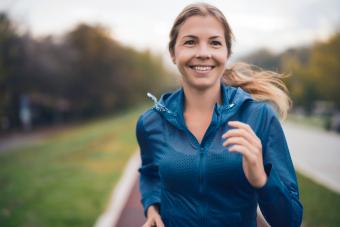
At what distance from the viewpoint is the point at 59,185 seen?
7625mm

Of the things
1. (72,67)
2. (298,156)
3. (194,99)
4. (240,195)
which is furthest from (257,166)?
(72,67)

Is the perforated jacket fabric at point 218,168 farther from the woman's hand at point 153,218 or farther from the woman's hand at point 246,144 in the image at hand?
the woman's hand at point 246,144

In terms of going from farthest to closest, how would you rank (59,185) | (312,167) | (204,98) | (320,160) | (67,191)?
(320,160) < (312,167) < (59,185) < (67,191) < (204,98)

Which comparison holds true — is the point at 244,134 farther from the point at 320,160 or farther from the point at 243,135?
the point at 320,160

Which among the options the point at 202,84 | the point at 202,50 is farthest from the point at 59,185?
the point at 202,50

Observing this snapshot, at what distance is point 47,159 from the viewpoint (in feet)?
37.1

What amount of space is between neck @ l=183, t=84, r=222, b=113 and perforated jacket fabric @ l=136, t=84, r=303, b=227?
6 cm

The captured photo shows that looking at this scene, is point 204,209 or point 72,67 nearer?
point 204,209

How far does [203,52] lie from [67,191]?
19.3 ft

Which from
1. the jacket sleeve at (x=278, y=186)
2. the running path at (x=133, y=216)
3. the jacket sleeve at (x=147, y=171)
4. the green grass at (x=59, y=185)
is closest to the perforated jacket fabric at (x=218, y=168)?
the jacket sleeve at (x=278, y=186)

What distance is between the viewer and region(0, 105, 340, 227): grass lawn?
5.54 meters

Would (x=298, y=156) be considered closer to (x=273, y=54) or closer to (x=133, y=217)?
(x=133, y=217)

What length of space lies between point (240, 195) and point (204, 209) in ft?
0.62

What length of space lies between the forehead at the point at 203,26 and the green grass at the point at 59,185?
4185 mm
